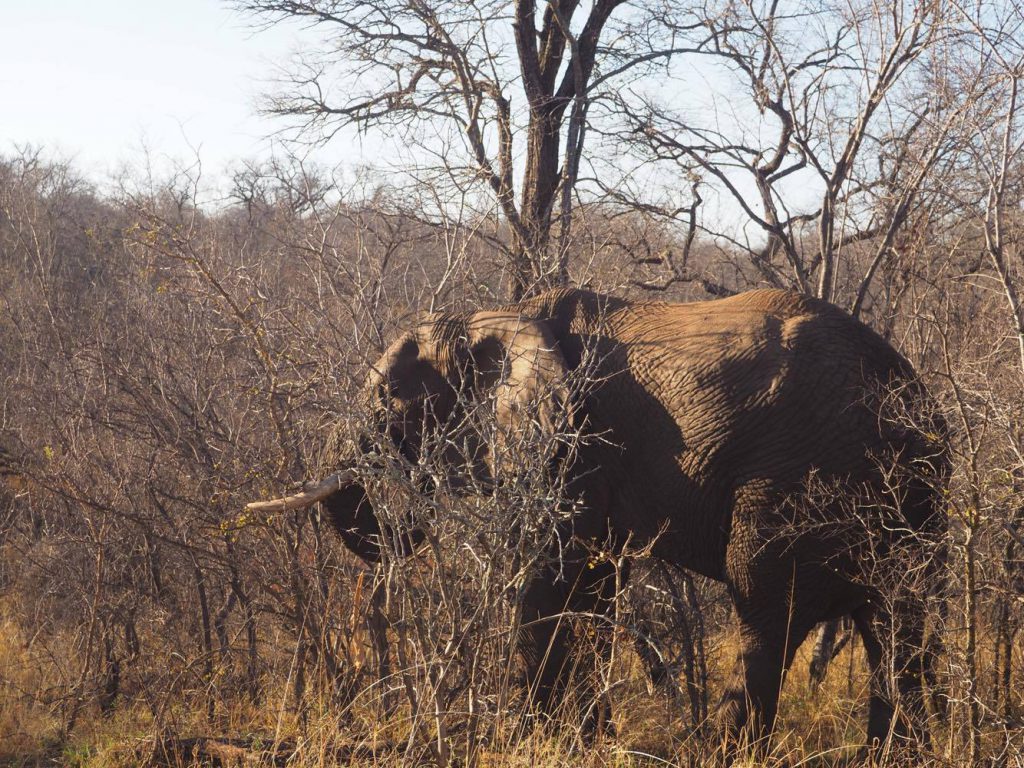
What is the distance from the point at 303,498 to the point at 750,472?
81.0 inches

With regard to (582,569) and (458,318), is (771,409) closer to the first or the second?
(582,569)

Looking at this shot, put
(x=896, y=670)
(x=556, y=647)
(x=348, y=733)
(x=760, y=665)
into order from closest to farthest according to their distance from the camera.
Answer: (x=348, y=733)
(x=896, y=670)
(x=760, y=665)
(x=556, y=647)

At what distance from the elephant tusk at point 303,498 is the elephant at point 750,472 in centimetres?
1

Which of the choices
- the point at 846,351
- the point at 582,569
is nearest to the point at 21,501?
the point at 582,569

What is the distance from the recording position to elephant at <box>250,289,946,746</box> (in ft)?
16.8

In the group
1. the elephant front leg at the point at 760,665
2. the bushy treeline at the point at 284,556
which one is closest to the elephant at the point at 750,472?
the elephant front leg at the point at 760,665

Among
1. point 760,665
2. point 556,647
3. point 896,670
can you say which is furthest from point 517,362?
point 896,670

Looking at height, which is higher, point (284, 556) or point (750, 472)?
point (750, 472)

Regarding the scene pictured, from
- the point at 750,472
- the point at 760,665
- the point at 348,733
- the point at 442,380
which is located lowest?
the point at 348,733

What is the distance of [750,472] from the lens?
5336mm

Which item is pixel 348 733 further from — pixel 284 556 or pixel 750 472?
pixel 750 472

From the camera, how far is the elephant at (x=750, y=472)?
5.11m

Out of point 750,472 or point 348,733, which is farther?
point 750,472

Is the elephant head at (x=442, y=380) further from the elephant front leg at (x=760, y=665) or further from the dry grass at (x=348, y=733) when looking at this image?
the elephant front leg at (x=760, y=665)
